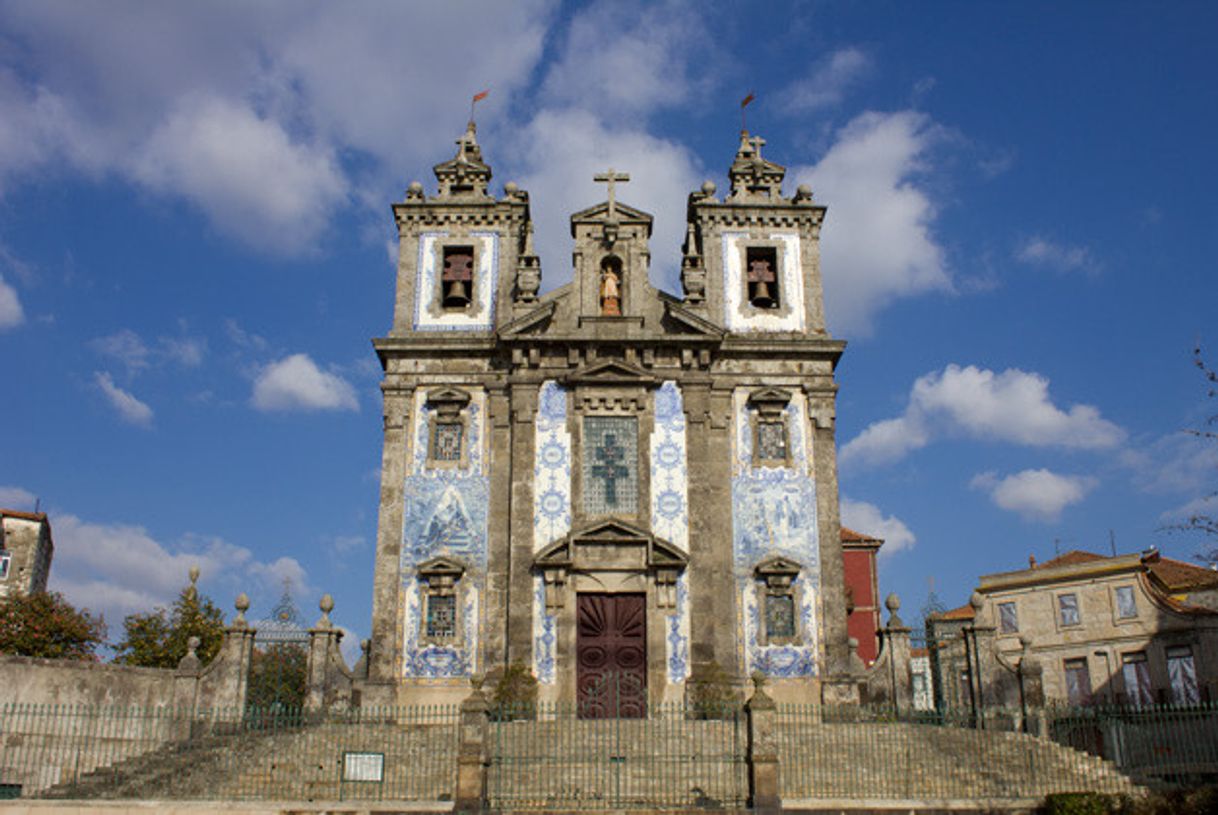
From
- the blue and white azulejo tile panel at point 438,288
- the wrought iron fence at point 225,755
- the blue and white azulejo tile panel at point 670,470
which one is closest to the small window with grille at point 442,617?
the wrought iron fence at point 225,755

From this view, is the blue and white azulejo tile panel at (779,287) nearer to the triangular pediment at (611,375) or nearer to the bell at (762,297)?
the bell at (762,297)

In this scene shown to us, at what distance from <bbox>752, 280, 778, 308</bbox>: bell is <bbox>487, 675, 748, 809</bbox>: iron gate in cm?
1174

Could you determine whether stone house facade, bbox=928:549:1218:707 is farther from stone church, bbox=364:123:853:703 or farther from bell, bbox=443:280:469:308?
bell, bbox=443:280:469:308

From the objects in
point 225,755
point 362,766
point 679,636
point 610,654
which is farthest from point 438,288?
point 362,766

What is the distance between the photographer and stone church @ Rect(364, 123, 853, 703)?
2325cm

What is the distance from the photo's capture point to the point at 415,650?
23.3 meters

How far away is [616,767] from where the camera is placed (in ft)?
52.6

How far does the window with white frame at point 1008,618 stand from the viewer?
38344 mm

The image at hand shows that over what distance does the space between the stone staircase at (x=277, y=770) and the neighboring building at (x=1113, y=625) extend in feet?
68.4

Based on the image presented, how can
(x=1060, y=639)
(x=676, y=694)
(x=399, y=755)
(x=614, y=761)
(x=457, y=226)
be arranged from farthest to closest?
(x=1060, y=639), (x=457, y=226), (x=676, y=694), (x=399, y=755), (x=614, y=761)

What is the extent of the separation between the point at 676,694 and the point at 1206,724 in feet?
34.5

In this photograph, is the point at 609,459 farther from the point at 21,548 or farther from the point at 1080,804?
the point at 21,548

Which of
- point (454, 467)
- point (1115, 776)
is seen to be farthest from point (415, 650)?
point (1115, 776)

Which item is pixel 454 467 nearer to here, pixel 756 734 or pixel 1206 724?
pixel 756 734
